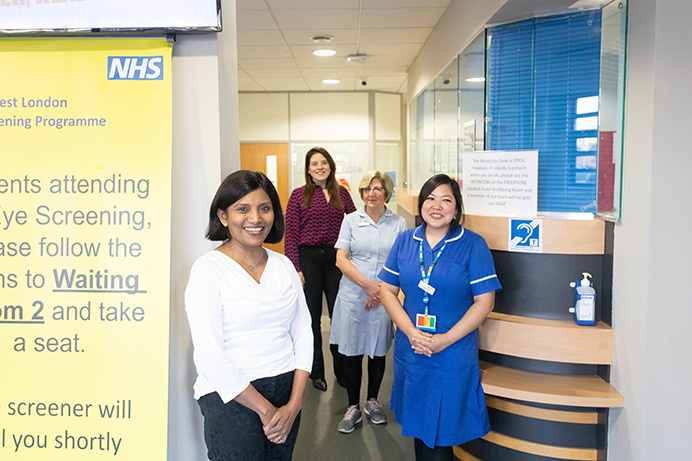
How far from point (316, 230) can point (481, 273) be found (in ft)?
5.25

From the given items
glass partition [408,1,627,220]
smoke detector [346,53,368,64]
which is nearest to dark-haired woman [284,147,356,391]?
glass partition [408,1,627,220]

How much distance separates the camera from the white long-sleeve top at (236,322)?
5.16 ft

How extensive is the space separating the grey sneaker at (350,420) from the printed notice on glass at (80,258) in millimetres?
1631

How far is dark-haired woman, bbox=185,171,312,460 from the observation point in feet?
5.21

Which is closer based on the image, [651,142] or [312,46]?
[651,142]

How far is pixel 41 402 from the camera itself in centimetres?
169

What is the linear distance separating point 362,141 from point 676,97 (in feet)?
21.9

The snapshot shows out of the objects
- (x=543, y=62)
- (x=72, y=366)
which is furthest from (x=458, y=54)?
(x=72, y=366)

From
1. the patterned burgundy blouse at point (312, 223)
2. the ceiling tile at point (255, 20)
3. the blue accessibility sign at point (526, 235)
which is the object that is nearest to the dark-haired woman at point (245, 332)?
the blue accessibility sign at point (526, 235)

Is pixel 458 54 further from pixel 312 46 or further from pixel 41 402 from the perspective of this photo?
pixel 41 402

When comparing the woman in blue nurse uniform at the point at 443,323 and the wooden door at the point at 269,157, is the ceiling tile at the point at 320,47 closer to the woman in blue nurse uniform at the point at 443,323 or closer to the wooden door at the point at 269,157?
the wooden door at the point at 269,157

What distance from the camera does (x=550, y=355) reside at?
Answer: 242cm

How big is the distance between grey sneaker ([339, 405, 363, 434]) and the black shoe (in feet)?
1.85

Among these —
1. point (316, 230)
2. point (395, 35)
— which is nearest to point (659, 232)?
point (316, 230)
